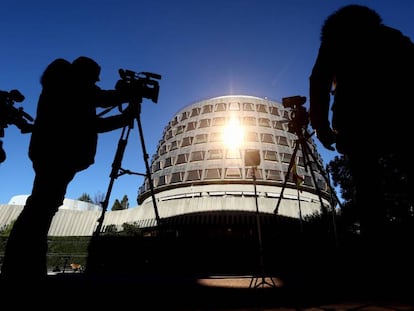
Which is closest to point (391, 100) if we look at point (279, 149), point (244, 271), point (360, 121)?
point (360, 121)

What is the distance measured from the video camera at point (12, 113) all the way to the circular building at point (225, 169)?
19.4 m

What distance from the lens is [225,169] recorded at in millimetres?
34469

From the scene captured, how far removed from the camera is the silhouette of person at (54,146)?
2.52 metres

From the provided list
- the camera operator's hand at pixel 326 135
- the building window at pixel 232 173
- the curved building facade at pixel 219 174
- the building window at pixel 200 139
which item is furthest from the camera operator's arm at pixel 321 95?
the building window at pixel 200 139

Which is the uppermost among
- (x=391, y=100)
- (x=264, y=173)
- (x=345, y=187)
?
(x=264, y=173)

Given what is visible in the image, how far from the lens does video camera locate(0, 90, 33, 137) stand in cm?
437

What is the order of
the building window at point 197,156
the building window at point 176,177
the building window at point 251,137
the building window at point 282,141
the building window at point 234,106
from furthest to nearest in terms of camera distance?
the building window at point 234,106 < the building window at point 282,141 < the building window at point 251,137 < the building window at point 197,156 < the building window at point 176,177

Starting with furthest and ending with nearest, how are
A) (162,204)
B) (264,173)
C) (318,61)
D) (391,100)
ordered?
(264,173) < (162,204) < (318,61) < (391,100)

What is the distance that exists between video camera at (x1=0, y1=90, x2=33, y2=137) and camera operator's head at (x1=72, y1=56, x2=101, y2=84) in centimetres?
176

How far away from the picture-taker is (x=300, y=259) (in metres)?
7.22

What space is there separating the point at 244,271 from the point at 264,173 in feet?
90.9

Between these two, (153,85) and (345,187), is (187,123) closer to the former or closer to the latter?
(345,187)

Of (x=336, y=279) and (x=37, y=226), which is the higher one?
(x=37, y=226)

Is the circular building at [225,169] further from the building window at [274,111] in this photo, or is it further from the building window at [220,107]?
the building window at [274,111]
